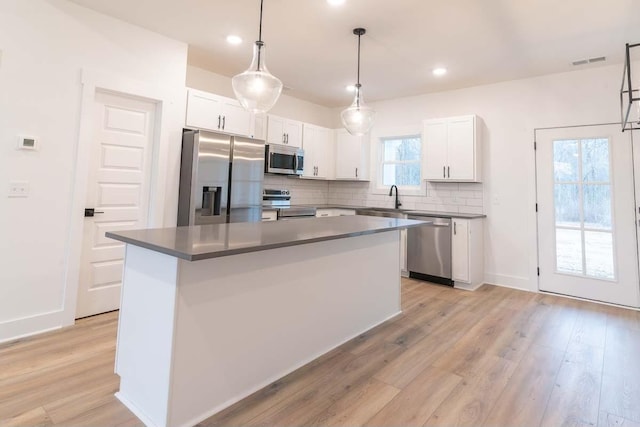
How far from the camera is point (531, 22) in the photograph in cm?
291

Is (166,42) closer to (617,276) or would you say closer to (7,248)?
(7,248)

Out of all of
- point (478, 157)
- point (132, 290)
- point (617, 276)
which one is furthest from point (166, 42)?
point (617, 276)

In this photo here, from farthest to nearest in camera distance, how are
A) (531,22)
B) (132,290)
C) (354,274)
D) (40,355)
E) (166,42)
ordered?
(166,42), (531,22), (354,274), (40,355), (132,290)

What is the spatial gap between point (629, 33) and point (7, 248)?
572 cm

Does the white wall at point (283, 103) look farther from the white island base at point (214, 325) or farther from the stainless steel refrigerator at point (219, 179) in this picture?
the white island base at point (214, 325)

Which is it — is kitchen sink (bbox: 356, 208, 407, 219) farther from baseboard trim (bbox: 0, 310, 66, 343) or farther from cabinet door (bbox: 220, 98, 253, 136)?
baseboard trim (bbox: 0, 310, 66, 343)

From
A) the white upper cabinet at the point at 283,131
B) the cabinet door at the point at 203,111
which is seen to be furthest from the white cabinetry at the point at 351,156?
the cabinet door at the point at 203,111

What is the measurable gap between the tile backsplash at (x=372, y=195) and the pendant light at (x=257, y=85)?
9.23 ft

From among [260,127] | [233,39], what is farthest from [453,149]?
[233,39]

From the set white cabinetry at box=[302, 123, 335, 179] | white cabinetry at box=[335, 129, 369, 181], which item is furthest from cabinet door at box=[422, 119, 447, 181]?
white cabinetry at box=[302, 123, 335, 179]

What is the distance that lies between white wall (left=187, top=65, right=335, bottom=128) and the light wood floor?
297cm

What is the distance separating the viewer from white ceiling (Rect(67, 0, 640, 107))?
9.00ft

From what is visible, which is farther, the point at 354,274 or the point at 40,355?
the point at 354,274

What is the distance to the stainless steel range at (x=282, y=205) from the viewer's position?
174 inches
